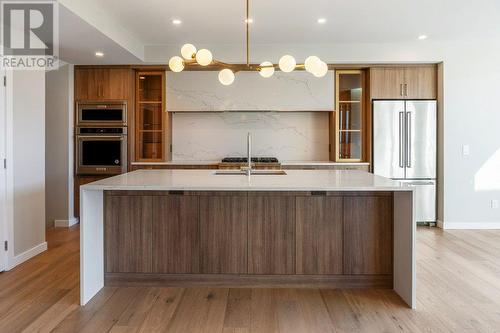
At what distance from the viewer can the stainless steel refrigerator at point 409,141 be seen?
5.26 metres

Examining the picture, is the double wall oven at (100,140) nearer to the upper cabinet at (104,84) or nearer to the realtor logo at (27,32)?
the upper cabinet at (104,84)

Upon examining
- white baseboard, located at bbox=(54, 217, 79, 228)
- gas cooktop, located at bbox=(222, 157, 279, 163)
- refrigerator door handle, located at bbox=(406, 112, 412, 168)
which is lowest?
white baseboard, located at bbox=(54, 217, 79, 228)

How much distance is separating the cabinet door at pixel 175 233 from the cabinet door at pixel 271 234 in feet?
1.48

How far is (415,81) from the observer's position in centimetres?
529

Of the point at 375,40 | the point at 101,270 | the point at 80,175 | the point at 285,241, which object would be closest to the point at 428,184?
the point at 375,40

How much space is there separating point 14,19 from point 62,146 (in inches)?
89.3

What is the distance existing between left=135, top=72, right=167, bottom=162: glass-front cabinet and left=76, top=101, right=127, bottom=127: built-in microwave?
0.83 ft

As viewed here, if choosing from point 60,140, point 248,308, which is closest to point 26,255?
point 60,140

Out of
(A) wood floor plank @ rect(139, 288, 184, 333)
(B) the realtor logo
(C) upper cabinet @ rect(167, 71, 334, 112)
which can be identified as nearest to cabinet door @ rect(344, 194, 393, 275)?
(A) wood floor plank @ rect(139, 288, 184, 333)

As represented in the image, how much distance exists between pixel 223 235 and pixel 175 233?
388 millimetres

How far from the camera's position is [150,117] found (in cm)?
561

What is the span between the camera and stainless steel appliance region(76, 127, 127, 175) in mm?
5324

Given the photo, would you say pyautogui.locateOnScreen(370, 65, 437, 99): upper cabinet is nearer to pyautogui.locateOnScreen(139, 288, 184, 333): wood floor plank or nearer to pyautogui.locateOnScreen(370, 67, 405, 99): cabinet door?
pyautogui.locateOnScreen(370, 67, 405, 99): cabinet door

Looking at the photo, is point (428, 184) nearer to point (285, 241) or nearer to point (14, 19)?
point (285, 241)
